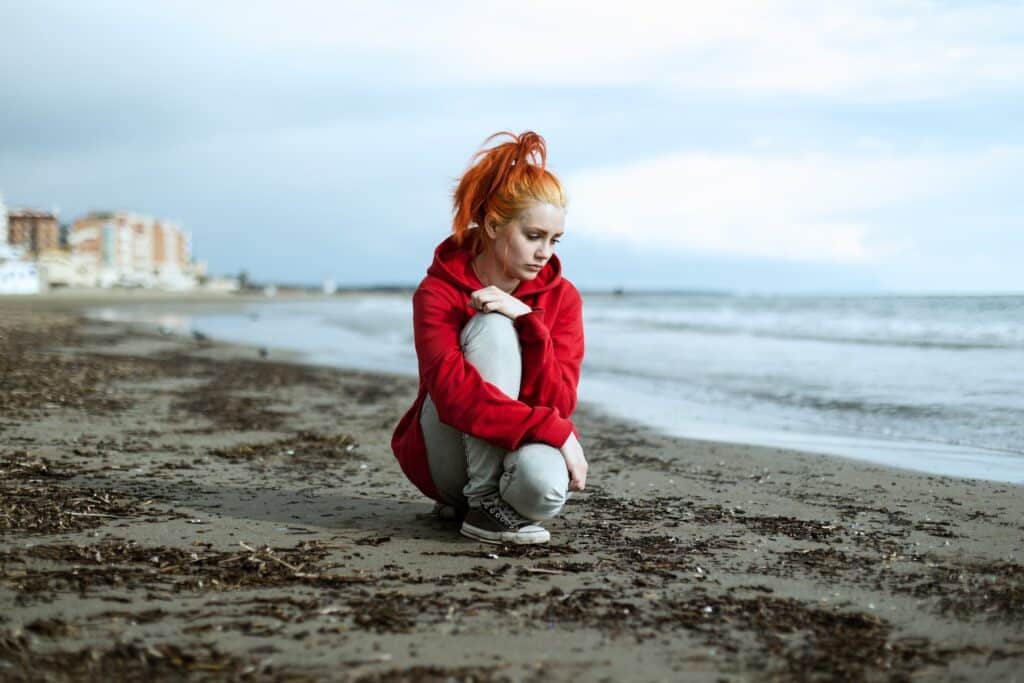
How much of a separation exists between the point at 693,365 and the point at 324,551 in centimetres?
1067

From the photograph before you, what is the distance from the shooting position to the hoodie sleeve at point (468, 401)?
3.30 meters

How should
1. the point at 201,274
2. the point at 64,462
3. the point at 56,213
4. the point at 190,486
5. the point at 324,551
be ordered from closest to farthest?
the point at 324,551
the point at 190,486
the point at 64,462
the point at 56,213
the point at 201,274

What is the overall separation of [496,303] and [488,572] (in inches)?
38.0

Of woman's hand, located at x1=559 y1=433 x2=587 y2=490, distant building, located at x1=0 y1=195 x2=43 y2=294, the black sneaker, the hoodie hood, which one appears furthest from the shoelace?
distant building, located at x1=0 y1=195 x2=43 y2=294

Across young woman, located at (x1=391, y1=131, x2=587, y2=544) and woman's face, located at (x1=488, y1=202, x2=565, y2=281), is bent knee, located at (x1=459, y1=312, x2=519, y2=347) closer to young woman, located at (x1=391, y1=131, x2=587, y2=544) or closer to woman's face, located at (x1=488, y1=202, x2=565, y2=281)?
young woman, located at (x1=391, y1=131, x2=587, y2=544)

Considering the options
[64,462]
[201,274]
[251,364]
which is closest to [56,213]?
[201,274]

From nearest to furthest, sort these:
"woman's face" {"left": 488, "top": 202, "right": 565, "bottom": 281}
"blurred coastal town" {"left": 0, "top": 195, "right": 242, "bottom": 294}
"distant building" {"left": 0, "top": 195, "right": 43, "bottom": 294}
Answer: "woman's face" {"left": 488, "top": 202, "right": 565, "bottom": 281}, "distant building" {"left": 0, "top": 195, "right": 43, "bottom": 294}, "blurred coastal town" {"left": 0, "top": 195, "right": 242, "bottom": 294}

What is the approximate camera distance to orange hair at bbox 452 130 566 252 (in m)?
3.45

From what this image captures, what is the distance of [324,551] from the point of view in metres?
3.37

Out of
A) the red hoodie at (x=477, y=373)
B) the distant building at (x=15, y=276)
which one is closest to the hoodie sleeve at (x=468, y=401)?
the red hoodie at (x=477, y=373)

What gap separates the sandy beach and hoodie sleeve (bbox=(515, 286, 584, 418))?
580mm

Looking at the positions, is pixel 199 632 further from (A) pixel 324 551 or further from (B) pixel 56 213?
(B) pixel 56 213

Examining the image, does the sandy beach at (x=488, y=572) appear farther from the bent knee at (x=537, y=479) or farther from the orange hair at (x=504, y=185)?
the orange hair at (x=504, y=185)

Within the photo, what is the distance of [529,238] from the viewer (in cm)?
347
